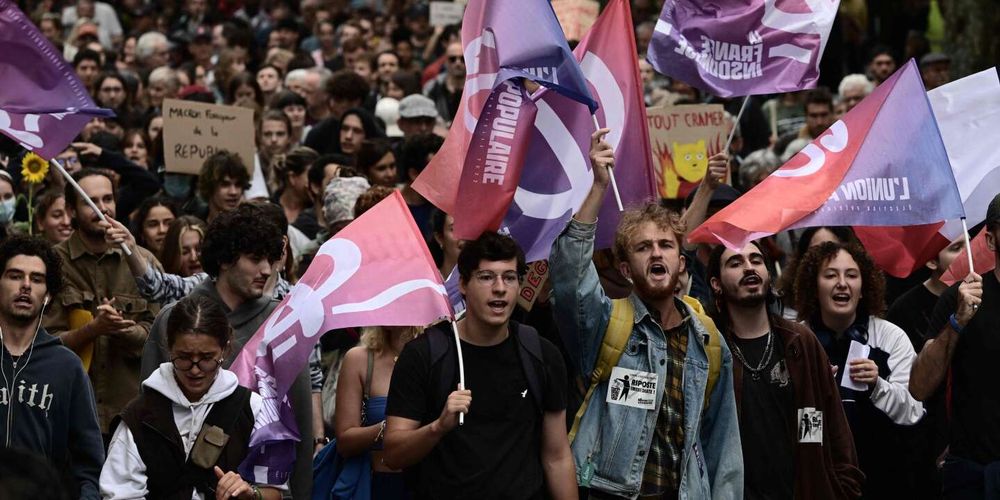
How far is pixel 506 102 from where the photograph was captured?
25.2 ft

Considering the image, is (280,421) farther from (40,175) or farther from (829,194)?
(40,175)

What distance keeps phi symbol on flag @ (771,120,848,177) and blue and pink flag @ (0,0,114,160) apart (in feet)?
10.4

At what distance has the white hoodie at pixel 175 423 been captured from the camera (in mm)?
6645

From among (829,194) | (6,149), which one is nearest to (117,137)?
(6,149)

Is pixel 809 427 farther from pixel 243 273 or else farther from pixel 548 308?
pixel 243 273

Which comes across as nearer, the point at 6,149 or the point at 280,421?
the point at 280,421

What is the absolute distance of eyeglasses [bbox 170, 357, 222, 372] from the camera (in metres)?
6.82

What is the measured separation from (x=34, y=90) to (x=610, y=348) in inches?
126

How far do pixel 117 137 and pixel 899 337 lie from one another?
6.66m

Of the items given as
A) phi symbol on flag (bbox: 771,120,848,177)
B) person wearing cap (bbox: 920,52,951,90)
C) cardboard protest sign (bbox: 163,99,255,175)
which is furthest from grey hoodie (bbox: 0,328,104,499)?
person wearing cap (bbox: 920,52,951,90)

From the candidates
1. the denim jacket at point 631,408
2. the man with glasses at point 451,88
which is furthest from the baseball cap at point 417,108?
the denim jacket at point 631,408

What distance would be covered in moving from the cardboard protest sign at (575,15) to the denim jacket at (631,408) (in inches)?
362

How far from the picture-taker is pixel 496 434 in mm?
6715

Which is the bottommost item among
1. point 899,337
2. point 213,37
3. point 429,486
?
point 429,486
